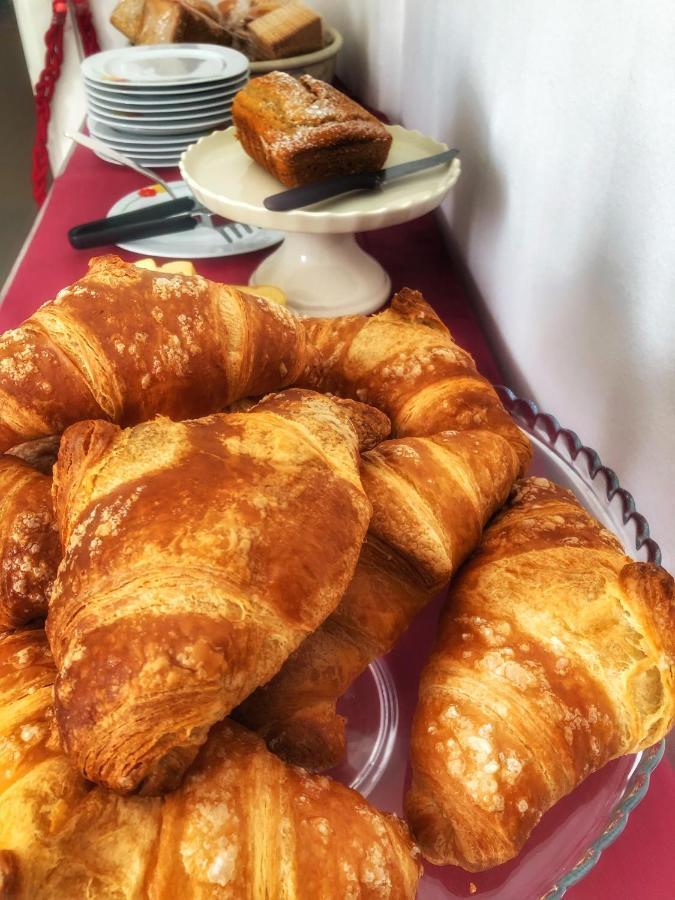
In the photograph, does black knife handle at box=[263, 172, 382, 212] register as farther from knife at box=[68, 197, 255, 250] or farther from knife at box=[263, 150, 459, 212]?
knife at box=[68, 197, 255, 250]

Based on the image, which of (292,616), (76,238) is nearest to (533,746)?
(292,616)

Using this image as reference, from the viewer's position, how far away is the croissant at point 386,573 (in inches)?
21.1

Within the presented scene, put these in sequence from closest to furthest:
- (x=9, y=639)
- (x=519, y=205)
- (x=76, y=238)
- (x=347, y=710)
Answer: (x=9, y=639), (x=347, y=710), (x=519, y=205), (x=76, y=238)

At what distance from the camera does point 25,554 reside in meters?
0.56

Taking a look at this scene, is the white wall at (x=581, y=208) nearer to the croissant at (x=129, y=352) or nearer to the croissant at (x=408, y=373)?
the croissant at (x=408, y=373)

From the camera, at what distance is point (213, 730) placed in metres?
0.47

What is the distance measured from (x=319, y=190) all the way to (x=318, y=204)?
2 cm

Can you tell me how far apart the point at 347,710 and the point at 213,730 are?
0.68ft

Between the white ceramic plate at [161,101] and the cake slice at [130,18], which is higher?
the cake slice at [130,18]

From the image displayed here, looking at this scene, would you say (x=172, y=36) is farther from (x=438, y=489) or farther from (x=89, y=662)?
(x=89, y=662)

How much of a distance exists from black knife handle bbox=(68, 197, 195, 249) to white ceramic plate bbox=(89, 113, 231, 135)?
37 cm

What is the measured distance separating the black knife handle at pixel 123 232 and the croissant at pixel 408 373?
1.99 ft

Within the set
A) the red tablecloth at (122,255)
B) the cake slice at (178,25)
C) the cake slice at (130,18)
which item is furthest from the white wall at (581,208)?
the cake slice at (130,18)

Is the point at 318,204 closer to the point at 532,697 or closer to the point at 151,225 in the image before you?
the point at 151,225
